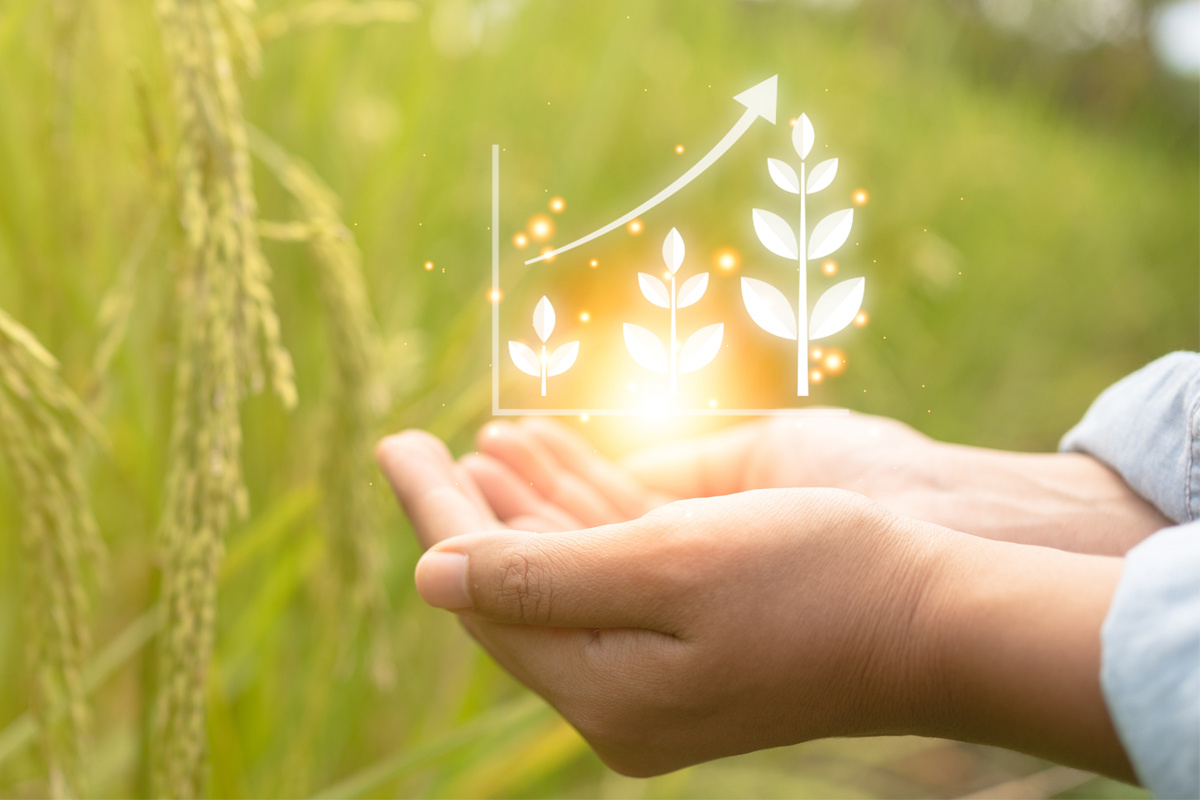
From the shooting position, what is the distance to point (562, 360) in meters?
0.59

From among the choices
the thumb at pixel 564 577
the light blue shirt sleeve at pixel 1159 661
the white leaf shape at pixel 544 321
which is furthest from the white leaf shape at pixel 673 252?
the light blue shirt sleeve at pixel 1159 661

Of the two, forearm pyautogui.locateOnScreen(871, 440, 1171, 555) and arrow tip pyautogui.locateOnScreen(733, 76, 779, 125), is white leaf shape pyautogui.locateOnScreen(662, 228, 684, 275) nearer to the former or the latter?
arrow tip pyautogui.locateOnScreen(733, 76, 779, 125)

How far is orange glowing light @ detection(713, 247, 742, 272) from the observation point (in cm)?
104

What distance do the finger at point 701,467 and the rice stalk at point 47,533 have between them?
0.50 m

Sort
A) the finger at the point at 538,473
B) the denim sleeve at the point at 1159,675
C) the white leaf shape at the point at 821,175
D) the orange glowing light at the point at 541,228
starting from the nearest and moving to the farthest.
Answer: the denim sleeve at the point at 1159,675 → the white leaf shape at the point at 821,175 → the finger at the point at 538,473 → the orange glowing light at the point at 541,228

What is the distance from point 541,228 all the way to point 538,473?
13.6 inches

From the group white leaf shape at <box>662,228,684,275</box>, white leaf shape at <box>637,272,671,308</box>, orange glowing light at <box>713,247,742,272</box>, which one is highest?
orange glowing light at <box>713,247,742,272</box>

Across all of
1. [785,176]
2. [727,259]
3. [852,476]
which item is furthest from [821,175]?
[727,259]

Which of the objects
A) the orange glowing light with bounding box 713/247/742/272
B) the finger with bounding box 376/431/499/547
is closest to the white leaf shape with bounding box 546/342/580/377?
the finger with bounding box 376/431/499/547

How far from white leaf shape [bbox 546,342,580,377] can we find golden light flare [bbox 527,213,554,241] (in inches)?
13.9

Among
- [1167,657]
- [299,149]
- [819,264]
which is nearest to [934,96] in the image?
[819,264]

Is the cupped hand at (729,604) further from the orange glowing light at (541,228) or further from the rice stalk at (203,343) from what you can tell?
the orange glowing light at (541,228)

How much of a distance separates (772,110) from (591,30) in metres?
0.73

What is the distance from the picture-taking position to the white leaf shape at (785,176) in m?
0.55
